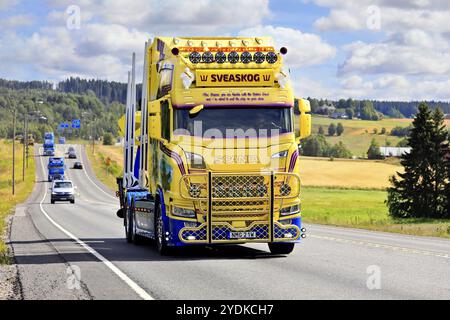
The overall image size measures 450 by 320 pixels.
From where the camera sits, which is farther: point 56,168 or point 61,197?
point 56,168

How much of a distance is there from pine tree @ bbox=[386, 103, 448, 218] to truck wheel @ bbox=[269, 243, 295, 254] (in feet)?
182

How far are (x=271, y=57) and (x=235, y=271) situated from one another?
4.96m

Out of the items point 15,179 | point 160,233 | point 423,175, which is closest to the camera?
point 160,233

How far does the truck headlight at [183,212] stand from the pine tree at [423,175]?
57.8 metres

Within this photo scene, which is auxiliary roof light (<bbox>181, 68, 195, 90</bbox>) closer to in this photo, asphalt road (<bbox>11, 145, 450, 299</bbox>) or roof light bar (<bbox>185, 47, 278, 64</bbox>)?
roof light bar (<bbox>185, 47, 278, 64</bbox>)

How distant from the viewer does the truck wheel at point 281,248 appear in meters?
18.7

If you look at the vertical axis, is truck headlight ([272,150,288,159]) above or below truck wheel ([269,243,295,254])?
above

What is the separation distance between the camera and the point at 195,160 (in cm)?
1720

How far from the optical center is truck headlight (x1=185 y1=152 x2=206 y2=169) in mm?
17156

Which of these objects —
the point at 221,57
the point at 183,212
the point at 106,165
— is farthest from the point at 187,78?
the point at 106,165

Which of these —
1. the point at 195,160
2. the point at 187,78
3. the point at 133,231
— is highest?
the point at 187,78

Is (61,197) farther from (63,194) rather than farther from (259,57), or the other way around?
(259,57)

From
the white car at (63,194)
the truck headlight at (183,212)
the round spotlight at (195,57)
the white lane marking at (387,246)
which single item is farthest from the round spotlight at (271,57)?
the white car at (63,194)

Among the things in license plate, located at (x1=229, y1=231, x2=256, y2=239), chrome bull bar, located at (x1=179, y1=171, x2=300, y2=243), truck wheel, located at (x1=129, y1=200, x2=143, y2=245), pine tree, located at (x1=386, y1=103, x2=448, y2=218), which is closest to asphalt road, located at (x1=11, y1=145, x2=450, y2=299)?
truck wheel, located at (x1=129, y1=200, x2=143, y2=245)
